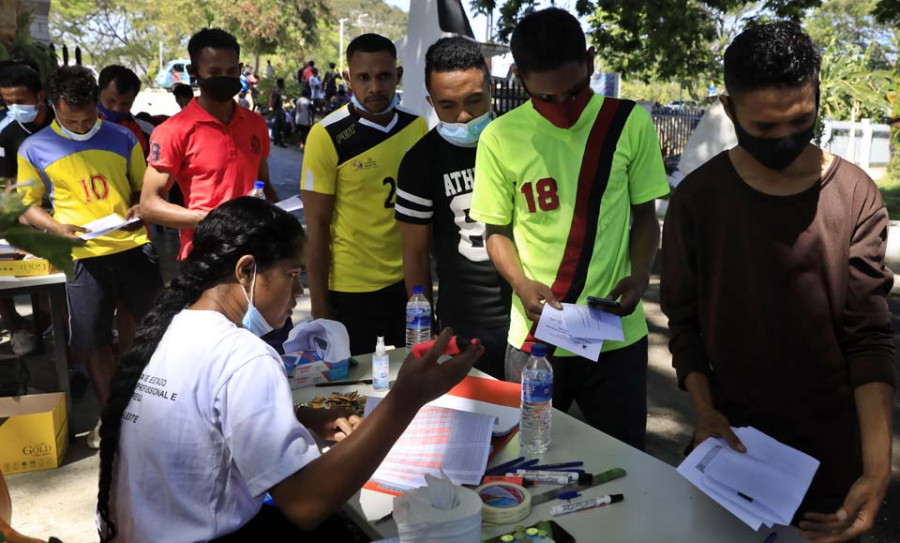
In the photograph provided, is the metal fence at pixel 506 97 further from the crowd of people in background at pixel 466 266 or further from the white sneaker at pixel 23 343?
the crowd of people in background at pixel 466 266

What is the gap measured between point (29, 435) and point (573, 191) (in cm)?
302

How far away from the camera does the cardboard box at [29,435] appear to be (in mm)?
3873

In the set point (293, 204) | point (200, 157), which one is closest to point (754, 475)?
point (293, 204)

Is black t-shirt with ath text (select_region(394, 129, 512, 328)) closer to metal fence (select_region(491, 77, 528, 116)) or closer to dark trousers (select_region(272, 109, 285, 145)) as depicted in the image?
metal fence (select_region(491, 77, 528, 116))

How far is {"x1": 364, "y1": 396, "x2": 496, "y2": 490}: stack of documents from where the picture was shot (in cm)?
202

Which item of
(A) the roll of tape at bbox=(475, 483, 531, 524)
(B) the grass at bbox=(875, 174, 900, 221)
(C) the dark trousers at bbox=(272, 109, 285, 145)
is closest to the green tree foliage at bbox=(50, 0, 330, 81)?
(C) the dark trousers at bbox=(272, 109, 285, 145)

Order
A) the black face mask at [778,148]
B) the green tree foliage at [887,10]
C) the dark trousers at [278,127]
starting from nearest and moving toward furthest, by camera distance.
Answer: the black face mask at [778,148]
the green tree foliage at [887,10]
the dark trousers at [278,127]

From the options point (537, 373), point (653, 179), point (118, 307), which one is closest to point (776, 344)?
point (537, 373)

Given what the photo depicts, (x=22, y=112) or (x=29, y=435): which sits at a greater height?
(x=22, y=112)

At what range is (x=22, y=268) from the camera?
4.20 m

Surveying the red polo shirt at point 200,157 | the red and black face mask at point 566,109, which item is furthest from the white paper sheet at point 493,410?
the red polo shirt at point 200,157

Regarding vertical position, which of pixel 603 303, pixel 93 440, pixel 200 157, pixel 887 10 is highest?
pixel 887 10

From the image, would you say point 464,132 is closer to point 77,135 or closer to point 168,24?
point 77,135

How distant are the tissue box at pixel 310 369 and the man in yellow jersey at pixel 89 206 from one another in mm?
1718
